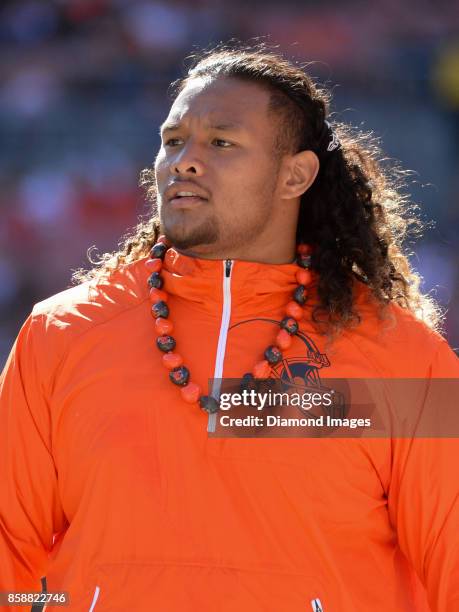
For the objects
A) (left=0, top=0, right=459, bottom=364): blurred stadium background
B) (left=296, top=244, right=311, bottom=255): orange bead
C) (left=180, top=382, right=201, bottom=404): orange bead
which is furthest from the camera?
(left=0, top=0, right=459, bottom=364): blurred stadium background

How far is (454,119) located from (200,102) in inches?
132

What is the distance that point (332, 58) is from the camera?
548 cm

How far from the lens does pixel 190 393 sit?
2.04 metres

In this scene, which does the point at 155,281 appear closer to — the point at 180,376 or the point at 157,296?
the point at 157,296

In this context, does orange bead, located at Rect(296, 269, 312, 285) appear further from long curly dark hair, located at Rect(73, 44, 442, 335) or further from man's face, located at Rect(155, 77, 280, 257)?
man's face, located at Rect(155, 77, 280, 257)

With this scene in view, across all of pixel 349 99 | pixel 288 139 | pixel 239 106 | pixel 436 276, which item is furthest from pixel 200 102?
pixel 349 99

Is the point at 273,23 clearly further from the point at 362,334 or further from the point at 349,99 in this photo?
the point at 362,334

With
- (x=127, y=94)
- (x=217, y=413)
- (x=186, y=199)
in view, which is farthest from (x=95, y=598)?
(x=127, y=94)

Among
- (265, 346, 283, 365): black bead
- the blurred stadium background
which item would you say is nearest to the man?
(265, 346, 283, 365): black bead

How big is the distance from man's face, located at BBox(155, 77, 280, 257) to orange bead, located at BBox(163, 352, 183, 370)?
27 centimetres

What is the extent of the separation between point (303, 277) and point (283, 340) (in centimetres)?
22

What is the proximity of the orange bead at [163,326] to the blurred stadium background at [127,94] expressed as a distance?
3.04m

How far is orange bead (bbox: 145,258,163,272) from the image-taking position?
7.53 ft

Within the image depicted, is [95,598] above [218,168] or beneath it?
Answer: beneath
